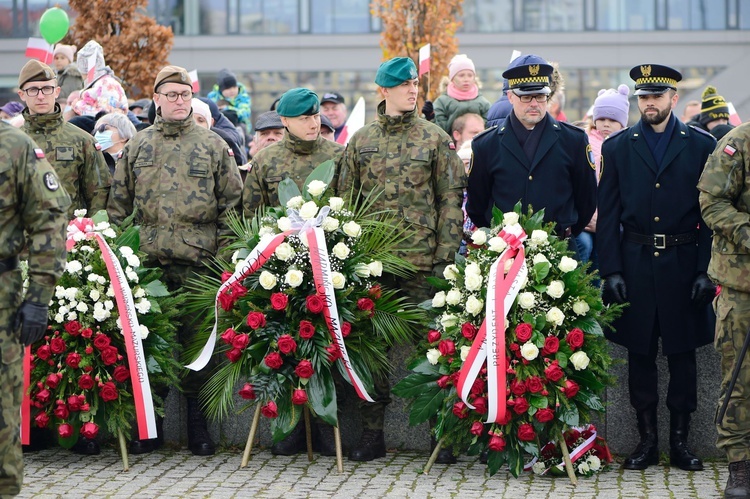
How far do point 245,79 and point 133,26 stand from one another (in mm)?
11773

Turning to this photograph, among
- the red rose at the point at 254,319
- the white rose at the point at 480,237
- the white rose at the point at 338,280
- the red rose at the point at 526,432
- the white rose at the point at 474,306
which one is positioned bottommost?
the red rose at the point at 526,432

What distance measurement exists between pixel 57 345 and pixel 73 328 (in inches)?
5.6

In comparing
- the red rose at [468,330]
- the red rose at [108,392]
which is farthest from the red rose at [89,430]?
the red rose at [468,330]

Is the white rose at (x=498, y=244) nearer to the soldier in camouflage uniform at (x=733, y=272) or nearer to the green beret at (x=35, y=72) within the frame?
the soldier in camouflage uniform at (x=733, y=272)

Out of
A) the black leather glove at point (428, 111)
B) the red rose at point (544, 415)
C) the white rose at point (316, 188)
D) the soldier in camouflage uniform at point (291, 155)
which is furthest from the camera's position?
the black leather glove at point (428, 111)

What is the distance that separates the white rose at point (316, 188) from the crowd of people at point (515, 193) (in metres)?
0.39

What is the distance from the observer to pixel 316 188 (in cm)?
735

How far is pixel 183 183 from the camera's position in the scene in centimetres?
780

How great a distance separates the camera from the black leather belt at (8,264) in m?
5.41

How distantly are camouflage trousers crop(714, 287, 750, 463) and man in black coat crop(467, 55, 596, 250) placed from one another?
1.30 m

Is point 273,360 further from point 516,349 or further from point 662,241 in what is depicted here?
point 662,241

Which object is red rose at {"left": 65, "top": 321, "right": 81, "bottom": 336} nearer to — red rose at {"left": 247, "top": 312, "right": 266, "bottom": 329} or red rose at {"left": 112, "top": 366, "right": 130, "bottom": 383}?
red rose at {"left": 112, "top": 366, "right": 130, "bottom": 383}

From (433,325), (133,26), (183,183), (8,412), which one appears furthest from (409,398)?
(133,26)

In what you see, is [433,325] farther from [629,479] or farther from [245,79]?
[245,79]
